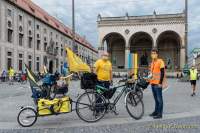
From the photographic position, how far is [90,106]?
9.41m

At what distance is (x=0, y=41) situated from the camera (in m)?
46.5

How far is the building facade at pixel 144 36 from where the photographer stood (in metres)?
62.7

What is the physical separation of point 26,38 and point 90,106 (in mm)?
49289

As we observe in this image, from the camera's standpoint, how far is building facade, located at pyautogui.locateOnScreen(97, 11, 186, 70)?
6266cm

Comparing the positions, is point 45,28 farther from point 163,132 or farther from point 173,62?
point 163,132

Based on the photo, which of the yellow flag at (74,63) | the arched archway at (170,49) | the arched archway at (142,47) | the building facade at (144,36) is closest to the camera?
the yellow flag at (74,63)

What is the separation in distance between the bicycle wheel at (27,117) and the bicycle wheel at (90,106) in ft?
3.97

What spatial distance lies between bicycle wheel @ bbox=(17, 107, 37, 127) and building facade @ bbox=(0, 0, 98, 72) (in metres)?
31.0

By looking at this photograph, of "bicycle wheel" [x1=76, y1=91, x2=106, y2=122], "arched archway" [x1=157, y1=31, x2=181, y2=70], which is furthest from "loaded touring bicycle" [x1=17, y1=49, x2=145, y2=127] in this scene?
"arched archway" [x1=157, y1=31, x2=181, y2=70]

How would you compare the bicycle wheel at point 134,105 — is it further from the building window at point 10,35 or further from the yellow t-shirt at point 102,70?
the building window at point 10,35

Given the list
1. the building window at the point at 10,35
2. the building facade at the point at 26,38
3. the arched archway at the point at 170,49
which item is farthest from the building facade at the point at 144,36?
the building window at the point at 10,35

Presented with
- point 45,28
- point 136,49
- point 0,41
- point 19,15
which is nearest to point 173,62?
point 136,49

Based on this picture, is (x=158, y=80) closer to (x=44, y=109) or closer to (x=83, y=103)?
(x=83, y=103)

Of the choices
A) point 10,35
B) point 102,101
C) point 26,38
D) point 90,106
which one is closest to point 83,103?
point 90,106
